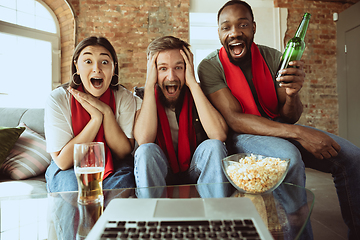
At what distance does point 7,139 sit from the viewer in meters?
1.49

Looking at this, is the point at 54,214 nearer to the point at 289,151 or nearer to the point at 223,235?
the point at 223,235

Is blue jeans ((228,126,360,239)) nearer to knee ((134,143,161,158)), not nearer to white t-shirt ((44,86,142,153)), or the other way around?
knee ((134,143,161,158))

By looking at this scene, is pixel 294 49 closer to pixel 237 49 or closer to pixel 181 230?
pixel 237 49

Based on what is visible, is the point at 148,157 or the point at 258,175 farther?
the point at 148,157

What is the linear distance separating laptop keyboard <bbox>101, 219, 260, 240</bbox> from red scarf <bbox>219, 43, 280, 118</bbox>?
39.9 inches

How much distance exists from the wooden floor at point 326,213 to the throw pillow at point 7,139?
160cm

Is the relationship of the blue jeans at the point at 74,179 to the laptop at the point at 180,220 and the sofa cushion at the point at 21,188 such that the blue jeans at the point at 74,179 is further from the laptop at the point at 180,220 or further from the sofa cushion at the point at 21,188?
the laptop at the point at 180,220

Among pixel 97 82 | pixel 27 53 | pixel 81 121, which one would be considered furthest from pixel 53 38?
pixel 81 121

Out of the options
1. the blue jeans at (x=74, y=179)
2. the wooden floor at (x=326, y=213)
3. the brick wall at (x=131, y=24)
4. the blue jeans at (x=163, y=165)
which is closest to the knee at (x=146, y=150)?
the blue jeans at (x=163, y=165)

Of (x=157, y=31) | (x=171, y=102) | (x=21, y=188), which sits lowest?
(x=21, y=188)

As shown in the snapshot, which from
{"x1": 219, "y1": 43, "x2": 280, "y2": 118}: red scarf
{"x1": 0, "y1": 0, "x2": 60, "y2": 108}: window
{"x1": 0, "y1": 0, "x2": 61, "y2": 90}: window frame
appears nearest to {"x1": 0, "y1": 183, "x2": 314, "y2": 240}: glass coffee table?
{"x1": 219, "y1": 43, "x2": 280, "y2": 118}: red scarf

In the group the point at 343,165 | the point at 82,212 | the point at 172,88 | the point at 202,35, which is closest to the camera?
the point at 82,212

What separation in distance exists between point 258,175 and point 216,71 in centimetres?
85

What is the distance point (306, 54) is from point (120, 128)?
4057 millimetres
